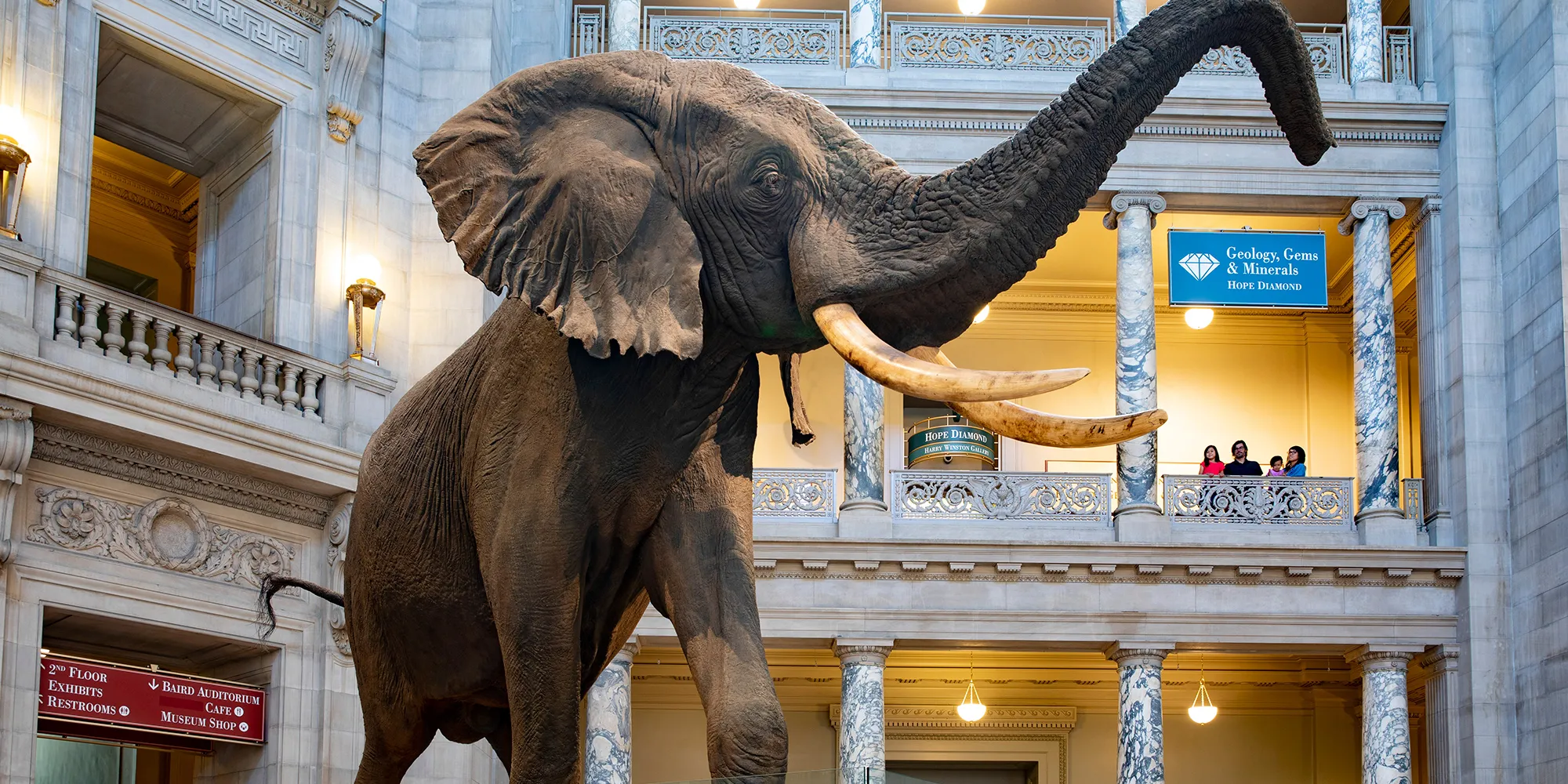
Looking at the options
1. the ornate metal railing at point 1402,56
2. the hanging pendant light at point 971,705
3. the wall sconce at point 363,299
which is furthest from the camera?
the hanging pendant light at point 971,705

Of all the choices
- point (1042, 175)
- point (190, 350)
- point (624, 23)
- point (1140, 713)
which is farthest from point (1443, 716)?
point (1042, 175)

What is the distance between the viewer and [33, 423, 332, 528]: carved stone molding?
12672 millimetres

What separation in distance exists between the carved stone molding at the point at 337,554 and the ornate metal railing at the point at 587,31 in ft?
22.0

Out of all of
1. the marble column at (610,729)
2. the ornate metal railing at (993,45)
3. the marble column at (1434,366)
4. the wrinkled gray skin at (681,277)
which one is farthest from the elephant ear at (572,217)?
the marble column at (1434,366)

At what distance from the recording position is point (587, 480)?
3.43m

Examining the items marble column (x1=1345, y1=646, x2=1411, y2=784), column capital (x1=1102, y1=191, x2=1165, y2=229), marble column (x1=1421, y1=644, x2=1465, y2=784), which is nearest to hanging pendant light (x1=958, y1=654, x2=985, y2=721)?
marble column (x1=1345, y1=646, x2=1411, y2=784)

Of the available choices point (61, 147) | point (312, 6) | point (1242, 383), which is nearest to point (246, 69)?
point (312, 6)

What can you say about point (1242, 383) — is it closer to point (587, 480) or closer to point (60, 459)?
point (60, 459)

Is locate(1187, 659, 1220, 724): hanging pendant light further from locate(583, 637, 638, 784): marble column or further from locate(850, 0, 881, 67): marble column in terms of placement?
locate(850, 0, 881, 67): marble column

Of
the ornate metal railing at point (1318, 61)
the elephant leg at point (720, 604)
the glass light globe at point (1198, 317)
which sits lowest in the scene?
the elephant leg at point (720, 604)

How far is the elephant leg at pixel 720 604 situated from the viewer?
3.29 m

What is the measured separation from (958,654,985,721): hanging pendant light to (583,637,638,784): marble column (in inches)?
196

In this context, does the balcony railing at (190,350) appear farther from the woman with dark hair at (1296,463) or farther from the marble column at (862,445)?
the woman with dark hair at (1296,463)

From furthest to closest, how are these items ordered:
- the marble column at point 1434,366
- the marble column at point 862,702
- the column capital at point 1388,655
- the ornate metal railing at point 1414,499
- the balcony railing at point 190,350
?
1. the ornate metal railing at point 1414,499
2. the marble column at point 1434,366
3. the column capital at point 1388,655
4. the marble column at point 862,702
5. the balcony railing at point 190,350
